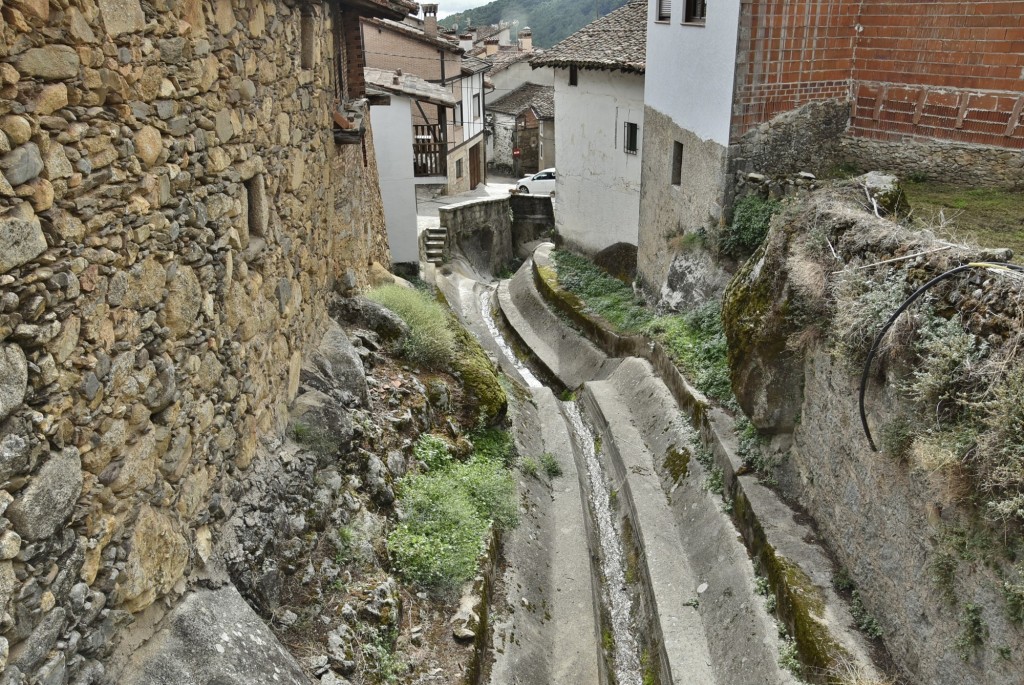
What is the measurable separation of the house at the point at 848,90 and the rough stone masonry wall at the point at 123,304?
762 cm

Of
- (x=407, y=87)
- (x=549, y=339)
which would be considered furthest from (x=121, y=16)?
(x=407, y=87)

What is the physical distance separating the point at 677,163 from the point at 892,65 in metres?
3.77

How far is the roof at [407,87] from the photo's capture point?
60.4ft

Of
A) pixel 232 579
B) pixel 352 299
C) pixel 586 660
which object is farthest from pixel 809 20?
pixel 232 579

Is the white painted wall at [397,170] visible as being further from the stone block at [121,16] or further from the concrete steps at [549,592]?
the stone block at [121,16]

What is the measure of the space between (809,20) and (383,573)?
978 cm

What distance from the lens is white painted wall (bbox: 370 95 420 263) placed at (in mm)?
18312

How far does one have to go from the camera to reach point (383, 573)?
6.96m

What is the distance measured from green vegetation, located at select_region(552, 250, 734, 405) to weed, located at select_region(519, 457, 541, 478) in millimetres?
2573

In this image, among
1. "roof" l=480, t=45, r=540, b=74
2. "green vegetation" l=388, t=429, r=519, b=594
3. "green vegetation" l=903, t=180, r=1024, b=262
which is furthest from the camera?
"roof" l=480, t=45, r=540, b=74

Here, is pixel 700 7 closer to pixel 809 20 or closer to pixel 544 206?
pixel 809 20

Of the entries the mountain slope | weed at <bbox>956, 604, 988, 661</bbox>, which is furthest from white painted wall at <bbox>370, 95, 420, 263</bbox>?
the mountain slope

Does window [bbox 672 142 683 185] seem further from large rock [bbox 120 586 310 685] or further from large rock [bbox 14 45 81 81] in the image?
large rock [bbox 14 45 81 81]

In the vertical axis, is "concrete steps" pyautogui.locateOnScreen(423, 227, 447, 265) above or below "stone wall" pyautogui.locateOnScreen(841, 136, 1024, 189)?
below
